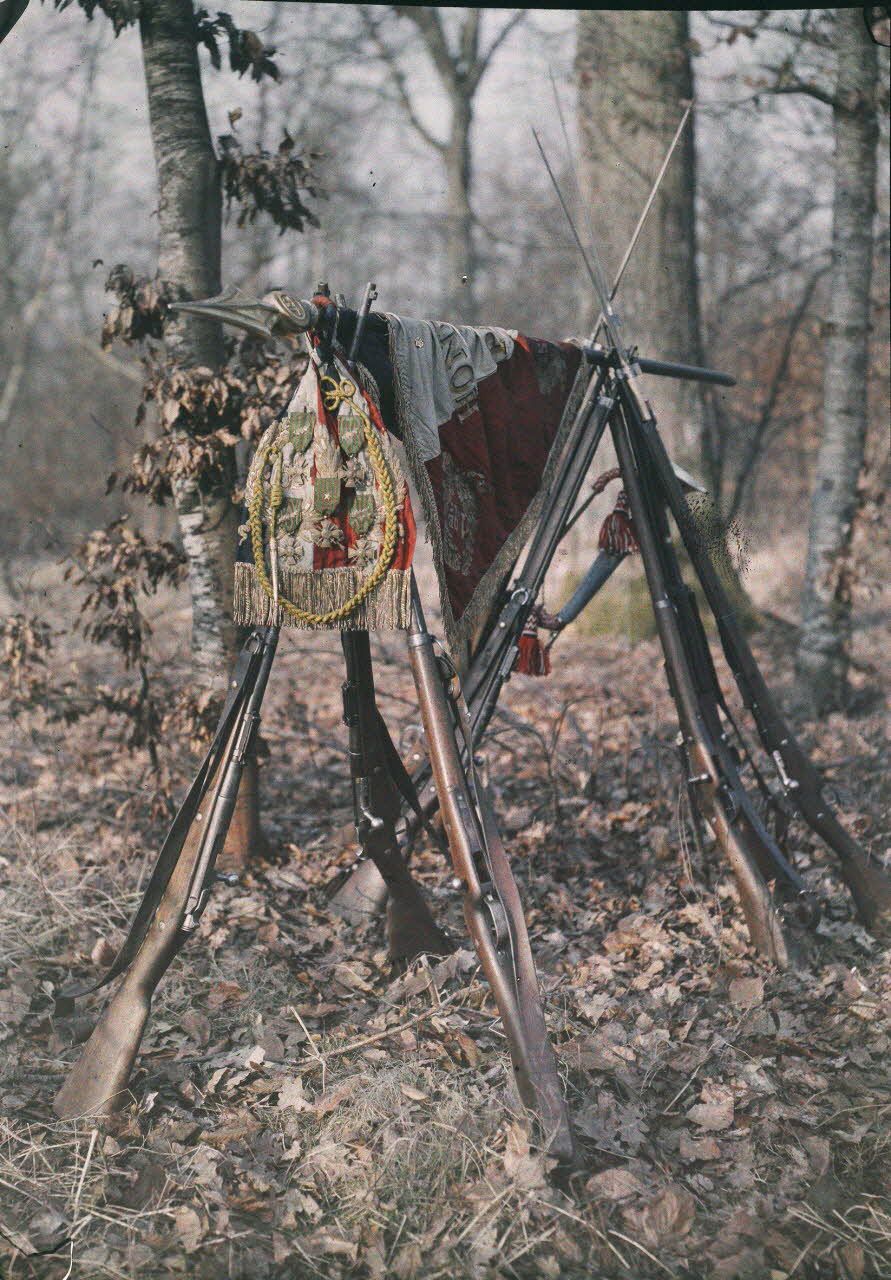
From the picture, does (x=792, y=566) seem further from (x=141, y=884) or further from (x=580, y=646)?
(x=141, y=884)

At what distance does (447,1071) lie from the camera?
334 centimetres

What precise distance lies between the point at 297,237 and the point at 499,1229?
188 inches

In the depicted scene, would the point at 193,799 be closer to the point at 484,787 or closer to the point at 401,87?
the point at 484,787

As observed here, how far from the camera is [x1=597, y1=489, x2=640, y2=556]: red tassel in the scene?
427 cm

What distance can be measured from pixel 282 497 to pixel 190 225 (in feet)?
5.72

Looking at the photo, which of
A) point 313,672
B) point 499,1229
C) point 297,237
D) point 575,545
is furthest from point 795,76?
point 499,1229

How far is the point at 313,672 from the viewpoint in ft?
26.6

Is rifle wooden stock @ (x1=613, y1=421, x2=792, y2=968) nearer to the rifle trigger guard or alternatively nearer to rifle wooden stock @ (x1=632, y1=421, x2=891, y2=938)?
rifle wooden stock @ (x1=632, y1=421, x2=891, y2=938)

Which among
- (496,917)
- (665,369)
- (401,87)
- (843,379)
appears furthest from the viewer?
(401,87)

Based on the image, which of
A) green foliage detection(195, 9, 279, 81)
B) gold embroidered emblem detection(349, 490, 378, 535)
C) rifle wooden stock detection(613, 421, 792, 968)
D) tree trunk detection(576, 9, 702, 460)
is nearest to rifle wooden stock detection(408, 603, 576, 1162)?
gold embroidered emblem detection(349, 490, 378, 535)

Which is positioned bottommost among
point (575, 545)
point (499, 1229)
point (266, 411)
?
point (499, 1229)

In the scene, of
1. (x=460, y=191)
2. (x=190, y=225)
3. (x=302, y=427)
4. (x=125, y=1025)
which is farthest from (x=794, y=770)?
(x=460, y=191)

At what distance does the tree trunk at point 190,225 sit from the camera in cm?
431

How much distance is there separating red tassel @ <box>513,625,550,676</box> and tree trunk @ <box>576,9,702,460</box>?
14.3 ft
